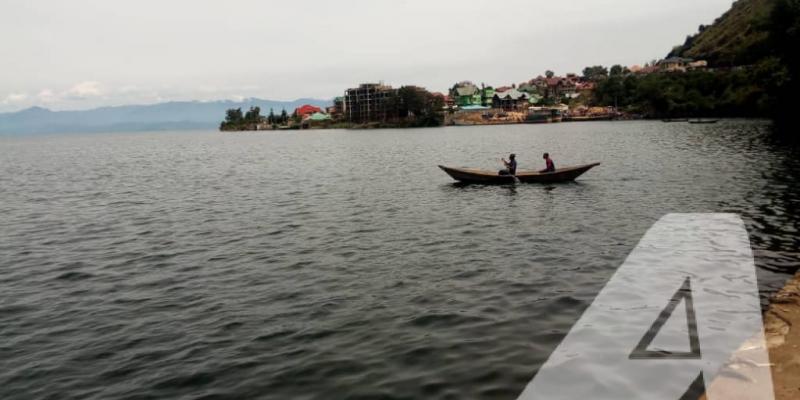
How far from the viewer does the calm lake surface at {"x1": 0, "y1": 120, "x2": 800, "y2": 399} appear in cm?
1005

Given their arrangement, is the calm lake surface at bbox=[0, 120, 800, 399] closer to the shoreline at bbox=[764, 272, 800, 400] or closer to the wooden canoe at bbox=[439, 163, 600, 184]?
the shoreline at bbox=[764, 272, 800, 400]

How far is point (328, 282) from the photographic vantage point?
1561 centimetres

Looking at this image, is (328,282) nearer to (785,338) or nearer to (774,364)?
(774,364)

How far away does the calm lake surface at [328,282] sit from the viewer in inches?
396

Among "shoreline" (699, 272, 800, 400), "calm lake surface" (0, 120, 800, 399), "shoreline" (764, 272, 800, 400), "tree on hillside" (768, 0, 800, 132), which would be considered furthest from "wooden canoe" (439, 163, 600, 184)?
"tree on hillside" (768, 0, 800, 132)

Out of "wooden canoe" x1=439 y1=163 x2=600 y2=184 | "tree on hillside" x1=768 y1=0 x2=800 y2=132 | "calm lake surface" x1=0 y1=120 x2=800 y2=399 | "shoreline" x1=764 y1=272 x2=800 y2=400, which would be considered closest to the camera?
"shoreline" x1=764 y1=272 x2=800 y2=400

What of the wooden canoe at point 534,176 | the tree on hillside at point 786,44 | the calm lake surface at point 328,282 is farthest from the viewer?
the tree on hillside at point 786,44

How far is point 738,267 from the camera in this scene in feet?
49.0

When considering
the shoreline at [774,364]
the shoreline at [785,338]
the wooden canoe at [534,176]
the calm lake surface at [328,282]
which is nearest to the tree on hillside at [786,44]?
the calm lake surface at [328,282]

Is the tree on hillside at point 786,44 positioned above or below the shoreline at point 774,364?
above

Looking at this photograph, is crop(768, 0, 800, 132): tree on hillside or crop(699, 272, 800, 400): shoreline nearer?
crop(699, 272, 800, 400): shoreline

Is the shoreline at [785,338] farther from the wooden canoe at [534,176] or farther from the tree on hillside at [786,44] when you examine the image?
the tree on hillside at [786,44]

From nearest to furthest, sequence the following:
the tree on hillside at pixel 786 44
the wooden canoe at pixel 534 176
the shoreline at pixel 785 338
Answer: the shoreline at pixel 785 338 → the wooden canoe at pixel 534 176 → the tree on hillside at pixel 786 44

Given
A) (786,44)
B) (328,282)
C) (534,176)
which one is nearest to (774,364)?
(328,282)
